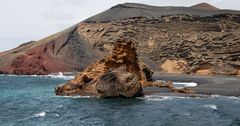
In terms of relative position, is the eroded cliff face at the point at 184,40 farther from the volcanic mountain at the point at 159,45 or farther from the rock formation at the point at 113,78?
the rock formation at the point at 113,78

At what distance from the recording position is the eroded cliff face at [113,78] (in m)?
64.4

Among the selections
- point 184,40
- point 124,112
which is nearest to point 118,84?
point 124,112

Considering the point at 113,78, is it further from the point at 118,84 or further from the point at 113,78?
the point at 118,84

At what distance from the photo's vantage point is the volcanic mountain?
165 meters

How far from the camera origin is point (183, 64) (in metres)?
168

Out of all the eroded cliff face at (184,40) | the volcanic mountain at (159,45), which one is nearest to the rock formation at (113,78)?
the eroded cliff face at (184,40)

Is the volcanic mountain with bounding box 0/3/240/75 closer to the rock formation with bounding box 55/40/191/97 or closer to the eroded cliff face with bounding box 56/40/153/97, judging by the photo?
the rock formation with bounding box 55/40/191/97

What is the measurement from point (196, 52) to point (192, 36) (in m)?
11.8

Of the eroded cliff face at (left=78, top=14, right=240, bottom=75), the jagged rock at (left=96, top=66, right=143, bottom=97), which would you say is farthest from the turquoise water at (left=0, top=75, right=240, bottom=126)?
the eroded cliff face at (left=78, top=14, right=240, bottom=75)

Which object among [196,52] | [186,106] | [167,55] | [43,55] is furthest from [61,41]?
[186,106]

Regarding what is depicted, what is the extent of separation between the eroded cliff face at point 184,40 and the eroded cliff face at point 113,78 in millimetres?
79965

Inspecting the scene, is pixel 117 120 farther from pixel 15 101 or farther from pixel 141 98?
pixel 15 101

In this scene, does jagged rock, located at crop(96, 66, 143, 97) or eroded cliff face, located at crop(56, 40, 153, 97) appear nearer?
jagged rock, located at crop(96, 66, 143, 97)

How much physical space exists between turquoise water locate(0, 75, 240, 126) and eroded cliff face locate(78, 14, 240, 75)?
88.3m
